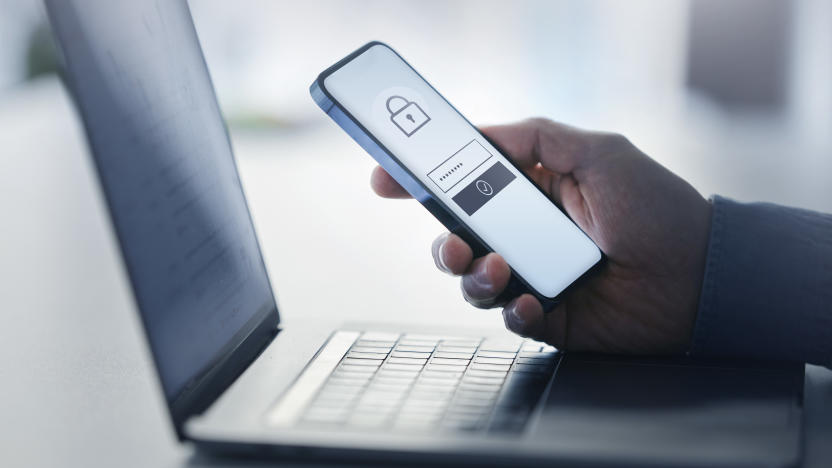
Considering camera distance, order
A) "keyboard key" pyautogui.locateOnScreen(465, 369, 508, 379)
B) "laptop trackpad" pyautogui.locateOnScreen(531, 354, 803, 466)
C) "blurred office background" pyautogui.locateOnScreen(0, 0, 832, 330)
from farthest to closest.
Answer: "blurred office background" pyautogui.locateOnScreen(0, 0, 832, 330) < "keyboard key" pyautogui.locateOnScreen(465, 369, 508, 379) < "laptop trackpad" pyautogui.locateOnScreen(531, 354, 803, 466)

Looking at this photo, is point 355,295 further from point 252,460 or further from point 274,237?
point 252,460

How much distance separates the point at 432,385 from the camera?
512mm

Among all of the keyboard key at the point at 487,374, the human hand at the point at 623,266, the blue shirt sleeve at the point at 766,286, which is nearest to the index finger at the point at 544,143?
the human hand at the point at 623,266

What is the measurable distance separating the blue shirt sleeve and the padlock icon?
220mm

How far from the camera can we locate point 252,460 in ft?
1.47

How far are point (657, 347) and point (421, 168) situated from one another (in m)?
0.21

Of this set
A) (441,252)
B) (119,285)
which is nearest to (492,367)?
(441,252)

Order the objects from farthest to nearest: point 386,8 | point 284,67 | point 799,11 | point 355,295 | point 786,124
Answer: point 284,67 → point 386,8 → point 799,11 → point 786,124 → point 355,295

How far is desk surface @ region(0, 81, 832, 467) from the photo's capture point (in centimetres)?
50

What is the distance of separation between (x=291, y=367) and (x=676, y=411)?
22cm

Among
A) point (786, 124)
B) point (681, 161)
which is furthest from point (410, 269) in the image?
point (786, 124)

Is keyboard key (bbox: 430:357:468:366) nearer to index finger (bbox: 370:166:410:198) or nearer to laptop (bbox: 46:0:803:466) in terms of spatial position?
laptop (bbox: 46:0:803:466)

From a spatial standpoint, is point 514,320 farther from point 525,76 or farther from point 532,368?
point 525,76

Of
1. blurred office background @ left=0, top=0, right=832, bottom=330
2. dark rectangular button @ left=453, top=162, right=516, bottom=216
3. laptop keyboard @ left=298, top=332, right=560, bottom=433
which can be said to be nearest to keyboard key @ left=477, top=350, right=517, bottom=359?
laptop keyboard @ left=298, top=332, right=560, bottom=433
